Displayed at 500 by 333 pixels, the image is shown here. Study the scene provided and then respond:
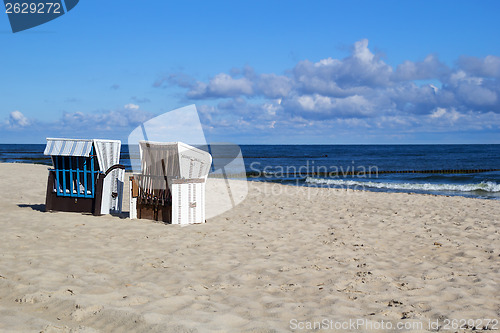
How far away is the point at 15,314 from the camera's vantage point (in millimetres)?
3793

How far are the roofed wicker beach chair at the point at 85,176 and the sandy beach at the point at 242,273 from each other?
0.39 metres

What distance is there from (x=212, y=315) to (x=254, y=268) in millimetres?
1747

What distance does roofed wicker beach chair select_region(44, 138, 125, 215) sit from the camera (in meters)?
9.02

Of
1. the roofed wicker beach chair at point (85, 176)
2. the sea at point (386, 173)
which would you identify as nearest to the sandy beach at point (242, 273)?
the roofed wicker beach chair at point (85, 176)

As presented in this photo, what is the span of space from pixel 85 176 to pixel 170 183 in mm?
2132

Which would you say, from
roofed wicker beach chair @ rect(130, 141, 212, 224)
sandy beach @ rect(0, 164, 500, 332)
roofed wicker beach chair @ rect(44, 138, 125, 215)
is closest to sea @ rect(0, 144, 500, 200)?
sandy beach @ rect(0, 164, 500, 332)

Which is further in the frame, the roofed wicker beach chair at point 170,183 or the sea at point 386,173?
the sea at point 386,173

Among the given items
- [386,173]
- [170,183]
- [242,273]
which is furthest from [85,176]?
[386,173]

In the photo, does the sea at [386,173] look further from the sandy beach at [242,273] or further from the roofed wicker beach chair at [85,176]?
the roofed wicker beach chair at [85,176]

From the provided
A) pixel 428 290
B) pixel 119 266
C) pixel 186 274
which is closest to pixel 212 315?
pixel 186 274

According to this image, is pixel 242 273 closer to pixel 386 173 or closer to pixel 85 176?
pixel 85 176

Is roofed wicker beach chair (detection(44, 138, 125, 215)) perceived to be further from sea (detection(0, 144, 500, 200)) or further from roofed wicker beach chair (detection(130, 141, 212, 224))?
sea (detection(0, 144, 500, 200))

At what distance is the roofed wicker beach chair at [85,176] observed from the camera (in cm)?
902

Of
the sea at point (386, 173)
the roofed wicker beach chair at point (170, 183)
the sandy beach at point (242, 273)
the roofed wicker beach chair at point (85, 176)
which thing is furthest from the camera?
the sea at point (386, 173)
